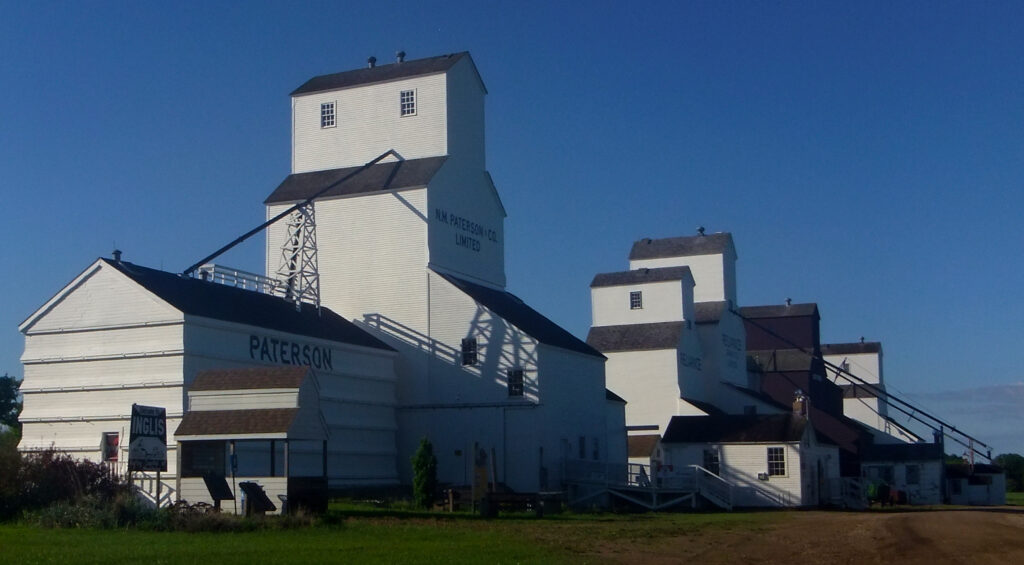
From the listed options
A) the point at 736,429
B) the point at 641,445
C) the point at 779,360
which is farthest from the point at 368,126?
the point at 779,360

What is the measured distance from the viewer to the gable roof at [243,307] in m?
36.8

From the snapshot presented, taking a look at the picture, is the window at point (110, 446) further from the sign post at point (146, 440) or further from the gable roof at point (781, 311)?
the gable roof at point (781, 311)

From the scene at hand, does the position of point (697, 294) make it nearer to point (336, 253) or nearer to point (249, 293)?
point (336, 253)

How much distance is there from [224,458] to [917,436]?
55305 mm

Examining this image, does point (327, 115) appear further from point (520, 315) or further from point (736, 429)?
point (736, 429)

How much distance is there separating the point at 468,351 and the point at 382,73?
44.4 ft

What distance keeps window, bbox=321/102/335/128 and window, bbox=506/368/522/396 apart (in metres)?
14.2

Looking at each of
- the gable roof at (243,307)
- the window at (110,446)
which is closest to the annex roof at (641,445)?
the gable roof at (243,307)

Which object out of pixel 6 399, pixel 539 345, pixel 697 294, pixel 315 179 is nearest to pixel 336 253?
pixel 315 179

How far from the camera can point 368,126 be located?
50.8 meters

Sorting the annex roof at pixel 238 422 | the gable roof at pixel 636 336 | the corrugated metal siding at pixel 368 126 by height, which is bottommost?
the annex roof at pixel 238 422

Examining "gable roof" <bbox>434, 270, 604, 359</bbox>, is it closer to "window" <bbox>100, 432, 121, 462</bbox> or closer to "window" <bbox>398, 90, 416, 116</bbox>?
"window" <bbox>398, 90, 416, 116</bbox>

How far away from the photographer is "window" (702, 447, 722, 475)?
164 feet

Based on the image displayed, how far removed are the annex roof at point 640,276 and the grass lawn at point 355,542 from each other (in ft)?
102
